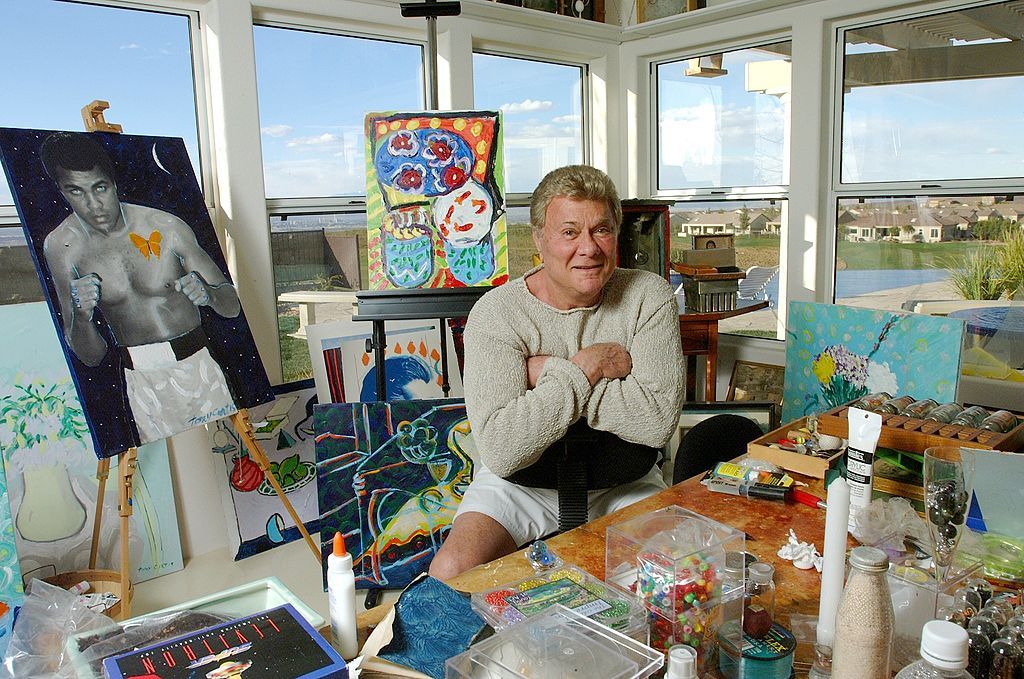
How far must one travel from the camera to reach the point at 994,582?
1.28 meters

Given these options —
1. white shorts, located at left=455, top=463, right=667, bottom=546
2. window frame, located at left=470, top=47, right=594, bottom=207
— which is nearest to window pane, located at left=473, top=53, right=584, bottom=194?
window frame, located at left=470, top=47, right=594, bottom=207

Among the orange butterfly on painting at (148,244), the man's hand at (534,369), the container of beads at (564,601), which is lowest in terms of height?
the container of beads at (564,601)

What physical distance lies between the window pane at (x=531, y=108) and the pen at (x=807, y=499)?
2.34 meters

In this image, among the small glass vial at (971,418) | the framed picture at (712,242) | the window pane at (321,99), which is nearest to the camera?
the small glass vial at (971,418)

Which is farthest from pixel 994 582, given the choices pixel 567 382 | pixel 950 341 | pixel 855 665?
Answer: pixel 950 341

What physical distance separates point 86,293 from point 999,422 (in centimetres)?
228

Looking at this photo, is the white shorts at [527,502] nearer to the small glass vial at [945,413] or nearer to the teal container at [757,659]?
the small glass vial at [945,413]

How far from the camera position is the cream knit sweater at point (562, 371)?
6.21 feet

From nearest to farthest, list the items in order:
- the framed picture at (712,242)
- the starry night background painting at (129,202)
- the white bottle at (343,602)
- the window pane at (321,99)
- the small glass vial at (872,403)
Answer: the white bottle at (343,602) → the small glass vial at (872,403) → the starry night background painting at (129,202) → the window pane at (321,99) → the framed picture at (712,242)

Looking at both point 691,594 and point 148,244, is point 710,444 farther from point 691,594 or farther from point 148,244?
point 148,244

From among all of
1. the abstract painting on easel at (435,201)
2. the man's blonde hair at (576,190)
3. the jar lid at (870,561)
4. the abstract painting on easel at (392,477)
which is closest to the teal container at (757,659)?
the jar lid at (870,561)

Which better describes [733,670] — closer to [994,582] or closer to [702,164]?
[994,582]

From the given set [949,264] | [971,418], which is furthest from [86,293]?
[949,264]

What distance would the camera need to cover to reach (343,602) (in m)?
1.07
